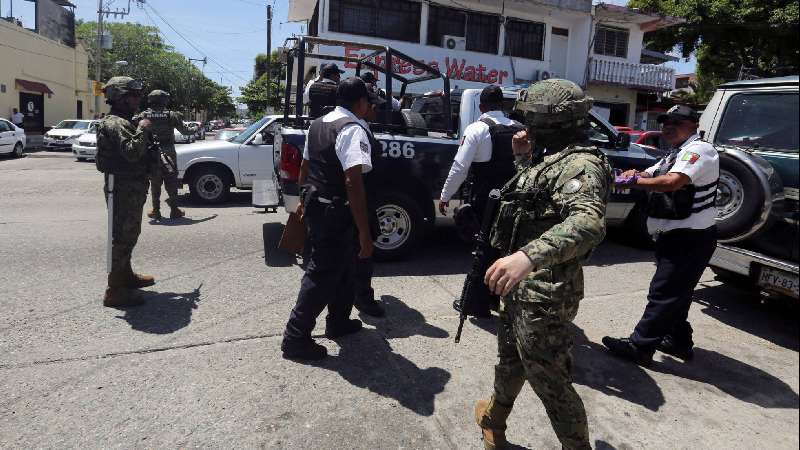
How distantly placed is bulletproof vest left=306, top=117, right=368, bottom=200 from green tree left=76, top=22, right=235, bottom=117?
44.5m

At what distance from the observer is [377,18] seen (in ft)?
59.5

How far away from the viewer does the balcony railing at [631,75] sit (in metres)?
21.7

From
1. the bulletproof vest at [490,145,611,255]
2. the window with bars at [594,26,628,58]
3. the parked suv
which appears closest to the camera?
the bulletproof vest at [490,145,611,255]

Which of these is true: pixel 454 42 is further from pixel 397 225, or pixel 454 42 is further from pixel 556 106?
pixel 556 106

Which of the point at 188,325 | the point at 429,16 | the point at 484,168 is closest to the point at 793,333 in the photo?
the point at 484,168

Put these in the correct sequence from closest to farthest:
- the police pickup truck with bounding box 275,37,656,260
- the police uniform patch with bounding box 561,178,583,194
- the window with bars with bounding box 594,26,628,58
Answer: the police uniform patch with bounding box 561,178,583,194, the police pickup truck with bounding box 275,37,656,260, the window with bars with bounding box 594,26,628,58

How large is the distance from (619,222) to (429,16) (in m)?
14.3

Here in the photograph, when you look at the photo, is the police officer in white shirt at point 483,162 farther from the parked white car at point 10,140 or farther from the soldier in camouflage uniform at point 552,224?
the parked white car at point 10,140

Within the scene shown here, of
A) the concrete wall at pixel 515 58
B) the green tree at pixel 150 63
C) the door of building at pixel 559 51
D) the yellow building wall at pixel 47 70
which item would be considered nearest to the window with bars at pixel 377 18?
the concrete wall at pixel 515 58

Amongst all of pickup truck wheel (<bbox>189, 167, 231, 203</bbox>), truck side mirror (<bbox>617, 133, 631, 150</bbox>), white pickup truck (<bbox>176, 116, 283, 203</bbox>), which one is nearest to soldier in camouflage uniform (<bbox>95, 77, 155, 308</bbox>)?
truck side mirror (<bbox>617, 133, 631, 150</bbox>)

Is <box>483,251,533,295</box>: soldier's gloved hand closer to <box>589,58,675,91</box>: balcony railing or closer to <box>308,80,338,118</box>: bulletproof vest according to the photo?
<box>308,80,338,118</box>: bulletproof vest

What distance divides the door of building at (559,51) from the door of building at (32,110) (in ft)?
91.1

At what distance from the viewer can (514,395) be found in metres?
2.48

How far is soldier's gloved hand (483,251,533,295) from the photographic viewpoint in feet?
5.88
